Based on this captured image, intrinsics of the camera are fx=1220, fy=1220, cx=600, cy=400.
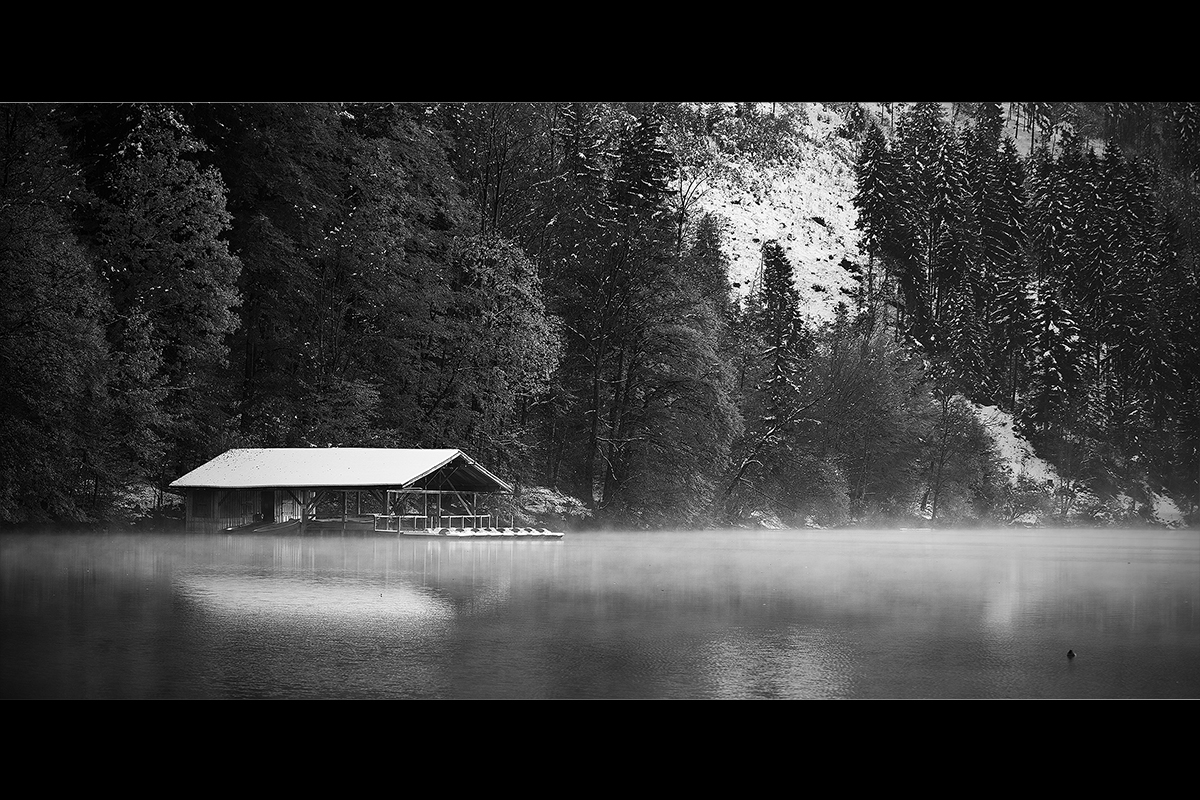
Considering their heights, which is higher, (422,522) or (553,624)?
(422,522)

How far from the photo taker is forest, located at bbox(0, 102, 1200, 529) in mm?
20156

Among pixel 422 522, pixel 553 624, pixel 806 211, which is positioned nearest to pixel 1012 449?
pixel 806 211

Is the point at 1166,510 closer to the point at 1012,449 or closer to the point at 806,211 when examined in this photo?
the point at 1012,449

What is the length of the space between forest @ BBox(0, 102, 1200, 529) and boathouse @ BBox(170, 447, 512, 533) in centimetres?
60

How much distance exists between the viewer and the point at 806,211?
84.5 ft

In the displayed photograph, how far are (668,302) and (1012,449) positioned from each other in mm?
7494

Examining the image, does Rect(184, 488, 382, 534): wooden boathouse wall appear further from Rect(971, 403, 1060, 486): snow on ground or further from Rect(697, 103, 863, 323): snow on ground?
Rect(971, 403, 1060, 486): snow on ground

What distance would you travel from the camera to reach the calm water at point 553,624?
8.44m

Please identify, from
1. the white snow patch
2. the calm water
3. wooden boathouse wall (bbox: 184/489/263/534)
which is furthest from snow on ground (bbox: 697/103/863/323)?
wooden boathouse wall (bbox: 184/489/263/534)

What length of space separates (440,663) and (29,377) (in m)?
→ 9.81

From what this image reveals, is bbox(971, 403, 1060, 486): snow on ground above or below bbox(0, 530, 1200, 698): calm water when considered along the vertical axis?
above
